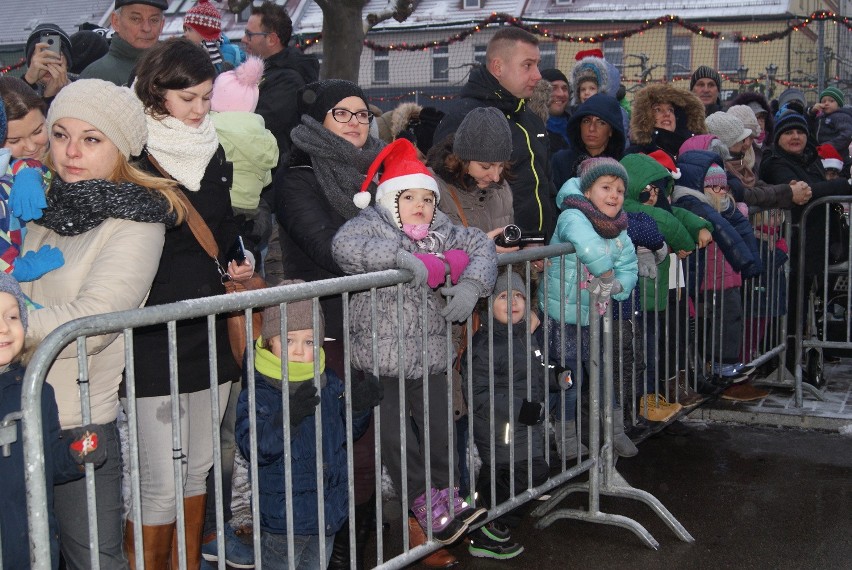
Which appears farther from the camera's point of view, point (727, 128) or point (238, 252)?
point (727, 128)

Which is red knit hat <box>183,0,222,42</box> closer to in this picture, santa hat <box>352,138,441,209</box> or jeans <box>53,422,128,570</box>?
santa hat <box>352,138,441,209</box>

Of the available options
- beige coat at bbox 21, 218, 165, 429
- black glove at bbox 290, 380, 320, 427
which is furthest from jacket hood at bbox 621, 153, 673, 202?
beige coat at bbox 21, 218, 165, 429

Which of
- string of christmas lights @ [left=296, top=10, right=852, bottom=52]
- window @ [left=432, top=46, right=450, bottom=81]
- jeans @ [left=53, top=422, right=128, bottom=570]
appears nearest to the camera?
jeans @ [left=53, top=422, right=128, bottom=570]

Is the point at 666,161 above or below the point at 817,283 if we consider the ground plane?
Result: above

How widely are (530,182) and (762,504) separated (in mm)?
2294

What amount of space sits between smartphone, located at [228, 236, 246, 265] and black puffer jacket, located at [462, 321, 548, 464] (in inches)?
47.8

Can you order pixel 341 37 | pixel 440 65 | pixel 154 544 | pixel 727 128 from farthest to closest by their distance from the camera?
pixel 440 65, pixel 341 37, pixel 727 128, pixel 154 544

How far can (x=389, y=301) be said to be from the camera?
173 inches

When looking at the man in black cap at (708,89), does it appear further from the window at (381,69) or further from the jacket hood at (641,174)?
the window at (381,69)

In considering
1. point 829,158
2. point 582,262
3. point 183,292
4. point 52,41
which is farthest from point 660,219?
point 829,158

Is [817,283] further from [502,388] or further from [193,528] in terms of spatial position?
[193,528]

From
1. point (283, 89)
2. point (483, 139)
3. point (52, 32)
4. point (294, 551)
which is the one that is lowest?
point (294, 551)

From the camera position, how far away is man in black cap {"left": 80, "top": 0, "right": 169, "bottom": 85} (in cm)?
589

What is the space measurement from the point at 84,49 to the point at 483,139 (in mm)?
3281
